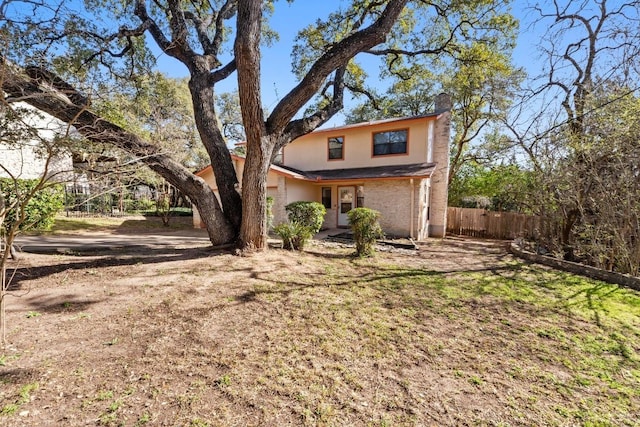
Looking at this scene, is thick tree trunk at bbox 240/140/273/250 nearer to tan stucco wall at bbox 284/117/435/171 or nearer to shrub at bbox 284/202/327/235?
shrub at bbox 284/202/327/235

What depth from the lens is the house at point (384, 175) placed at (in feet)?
38.5

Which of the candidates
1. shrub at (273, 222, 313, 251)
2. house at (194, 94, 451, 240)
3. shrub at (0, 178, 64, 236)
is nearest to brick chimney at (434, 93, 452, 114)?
house at (194, 94, 451, 240)

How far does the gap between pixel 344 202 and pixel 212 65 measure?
27.7 feet

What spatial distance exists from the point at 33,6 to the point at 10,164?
39.1 feet

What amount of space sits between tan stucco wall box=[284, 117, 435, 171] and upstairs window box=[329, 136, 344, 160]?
0.17 metres

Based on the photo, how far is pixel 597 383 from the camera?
2.72 metres

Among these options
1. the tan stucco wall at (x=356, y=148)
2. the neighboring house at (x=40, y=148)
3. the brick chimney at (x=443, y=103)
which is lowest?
the neighboring house at (x=40, y=148)

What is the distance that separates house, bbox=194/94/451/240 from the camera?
11734 mm

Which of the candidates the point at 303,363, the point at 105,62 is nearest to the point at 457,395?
the point at 303,363

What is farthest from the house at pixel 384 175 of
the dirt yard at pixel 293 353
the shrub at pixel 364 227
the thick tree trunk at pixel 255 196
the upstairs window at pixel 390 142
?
the dirt yard at pixel 293 353

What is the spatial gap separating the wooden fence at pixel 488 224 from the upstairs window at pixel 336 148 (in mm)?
6799

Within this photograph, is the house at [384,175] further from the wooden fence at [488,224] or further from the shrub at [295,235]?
the shrub at [295,235]

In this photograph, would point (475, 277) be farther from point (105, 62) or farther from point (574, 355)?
point (105, 62)

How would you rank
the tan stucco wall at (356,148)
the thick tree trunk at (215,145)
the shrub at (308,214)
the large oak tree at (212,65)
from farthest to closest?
the tan stucco wall at (356,148)
the shrub at (308,214)
the thick tree trunk at (215,145)
the large oak tree at (212,65)
